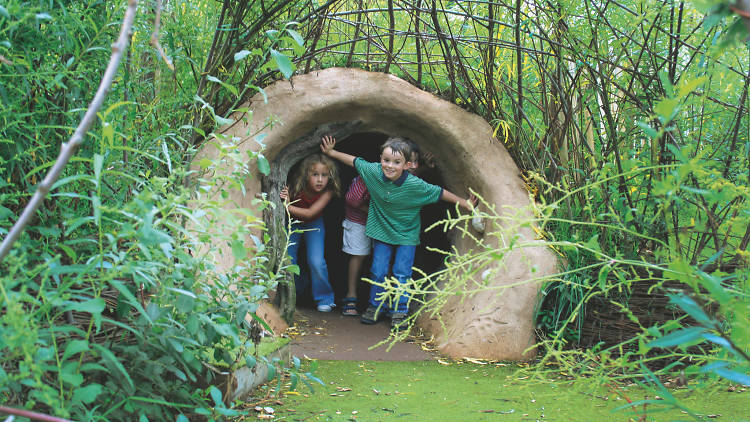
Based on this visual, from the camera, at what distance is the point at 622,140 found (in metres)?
3.34

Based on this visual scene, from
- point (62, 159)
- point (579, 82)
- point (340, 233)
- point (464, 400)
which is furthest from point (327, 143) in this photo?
point (62, 159)

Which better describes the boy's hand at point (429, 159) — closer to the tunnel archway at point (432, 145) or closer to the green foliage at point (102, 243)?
the tunnel archway at point (432, 145)

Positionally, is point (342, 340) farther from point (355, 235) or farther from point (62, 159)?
point (62, 159)

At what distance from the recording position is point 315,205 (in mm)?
4711

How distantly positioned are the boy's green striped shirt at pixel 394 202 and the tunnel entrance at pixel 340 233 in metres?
0.28

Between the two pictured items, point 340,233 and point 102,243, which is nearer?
point 102,243

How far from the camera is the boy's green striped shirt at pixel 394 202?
14.4 ft

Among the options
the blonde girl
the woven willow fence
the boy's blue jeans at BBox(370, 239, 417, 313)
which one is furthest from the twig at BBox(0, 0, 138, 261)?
the boy's blue jeans at BBox(370, 239, 417, 313)

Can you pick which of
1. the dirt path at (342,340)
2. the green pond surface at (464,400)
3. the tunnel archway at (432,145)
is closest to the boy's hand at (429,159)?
the tunnel archway at (432,145)

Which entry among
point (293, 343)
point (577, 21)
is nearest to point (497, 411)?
point (293, 343)

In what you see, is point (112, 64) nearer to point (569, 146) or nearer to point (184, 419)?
point (184, 419)

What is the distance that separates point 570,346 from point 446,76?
1.84 metres

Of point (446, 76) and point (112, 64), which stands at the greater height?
point (446, 76)

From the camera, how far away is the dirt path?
3.57 metres
